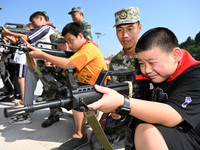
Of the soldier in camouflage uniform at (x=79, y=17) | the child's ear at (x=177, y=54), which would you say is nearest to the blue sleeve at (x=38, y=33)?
the soldier in camouflage uniform at (x=79, y=17)

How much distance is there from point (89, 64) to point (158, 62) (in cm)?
129

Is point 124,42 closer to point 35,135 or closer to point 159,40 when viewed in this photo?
point 159,40

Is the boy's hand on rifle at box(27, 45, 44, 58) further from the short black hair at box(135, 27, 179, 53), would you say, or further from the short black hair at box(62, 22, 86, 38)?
the short black hair at box(135, 27, 179, 53)

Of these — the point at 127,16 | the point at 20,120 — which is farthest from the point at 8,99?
the point at 127,16

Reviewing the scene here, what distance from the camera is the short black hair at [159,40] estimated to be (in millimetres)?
1249

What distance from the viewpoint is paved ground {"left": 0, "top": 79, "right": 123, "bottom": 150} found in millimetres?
2176

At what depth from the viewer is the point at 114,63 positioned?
7.97 feet

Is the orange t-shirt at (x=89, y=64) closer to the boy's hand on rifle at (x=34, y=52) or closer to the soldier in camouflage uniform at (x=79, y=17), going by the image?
the boy's hand on rifle at (x=34, y=52)

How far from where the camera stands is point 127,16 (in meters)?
2.00

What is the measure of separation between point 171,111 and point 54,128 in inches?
90.9

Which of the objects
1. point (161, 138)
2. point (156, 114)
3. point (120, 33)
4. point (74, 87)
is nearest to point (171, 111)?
point (156, 114)

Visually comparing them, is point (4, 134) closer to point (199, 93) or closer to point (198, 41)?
point (199, 93)

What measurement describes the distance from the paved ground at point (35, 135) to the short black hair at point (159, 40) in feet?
5.29

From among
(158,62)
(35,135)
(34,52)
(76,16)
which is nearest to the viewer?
(158,62)
